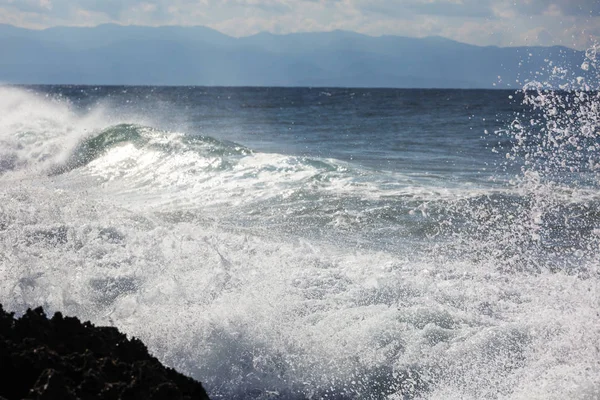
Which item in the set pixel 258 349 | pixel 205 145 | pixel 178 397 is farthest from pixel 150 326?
pixel 205 145

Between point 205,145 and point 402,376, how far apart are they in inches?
602

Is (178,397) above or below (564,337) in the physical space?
above

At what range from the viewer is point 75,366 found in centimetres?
329

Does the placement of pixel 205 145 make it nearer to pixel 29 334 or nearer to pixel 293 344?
pixel 293 344

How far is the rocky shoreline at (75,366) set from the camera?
10.1 feet

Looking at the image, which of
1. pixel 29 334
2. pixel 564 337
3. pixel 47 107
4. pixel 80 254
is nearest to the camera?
pixel 29 334

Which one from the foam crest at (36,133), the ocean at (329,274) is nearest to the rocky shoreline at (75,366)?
the ocean at (329,274)

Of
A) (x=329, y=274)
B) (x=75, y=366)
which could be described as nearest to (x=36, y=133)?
(x=329, y=274)

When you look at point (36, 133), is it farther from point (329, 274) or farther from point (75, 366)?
point (75, 366)

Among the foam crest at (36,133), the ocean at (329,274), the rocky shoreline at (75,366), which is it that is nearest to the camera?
the rocky shoreline at (75,366)

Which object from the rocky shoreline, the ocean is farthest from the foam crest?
the rocky shoreline

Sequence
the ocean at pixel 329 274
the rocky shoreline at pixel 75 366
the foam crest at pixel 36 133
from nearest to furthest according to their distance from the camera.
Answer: the rocky shoreline at pixel 75 366 → the ocean at pixel 329 274 → the foam crest at pixel 36 133

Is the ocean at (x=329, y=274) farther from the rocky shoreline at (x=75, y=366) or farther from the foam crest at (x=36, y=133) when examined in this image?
the foam crest at (x=36, y=133)

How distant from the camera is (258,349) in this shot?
18.5 feet
